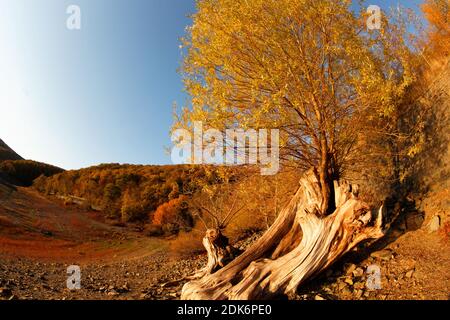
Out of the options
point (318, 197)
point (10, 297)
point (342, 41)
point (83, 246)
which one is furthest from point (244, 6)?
point (83, 246)

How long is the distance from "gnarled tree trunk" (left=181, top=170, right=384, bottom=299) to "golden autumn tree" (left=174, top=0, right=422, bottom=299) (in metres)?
0.03

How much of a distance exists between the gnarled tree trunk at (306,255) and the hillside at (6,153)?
75270mm

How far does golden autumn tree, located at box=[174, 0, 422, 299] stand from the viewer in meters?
8.62

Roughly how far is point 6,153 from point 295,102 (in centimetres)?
8225

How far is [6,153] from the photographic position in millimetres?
74000

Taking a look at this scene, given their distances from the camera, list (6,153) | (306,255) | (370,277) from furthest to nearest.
Result: 1. (6,153)
2. (306,255)
3. (370,277)

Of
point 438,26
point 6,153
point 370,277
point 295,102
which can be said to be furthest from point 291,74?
point 6,153

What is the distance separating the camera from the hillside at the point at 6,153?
71463mm

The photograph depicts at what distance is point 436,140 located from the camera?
427 inches

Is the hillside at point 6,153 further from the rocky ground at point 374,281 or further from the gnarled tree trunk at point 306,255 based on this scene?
the gnarled tree trunk at point 306,255

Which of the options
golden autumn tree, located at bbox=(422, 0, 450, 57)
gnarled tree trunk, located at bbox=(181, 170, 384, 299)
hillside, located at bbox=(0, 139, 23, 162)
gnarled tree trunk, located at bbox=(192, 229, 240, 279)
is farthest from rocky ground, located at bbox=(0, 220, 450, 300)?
hillside, located at bbox=(0, 139, 23, 162)

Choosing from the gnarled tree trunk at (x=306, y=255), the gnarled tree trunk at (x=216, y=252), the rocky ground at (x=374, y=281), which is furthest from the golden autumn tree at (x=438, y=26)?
the gnarled tree trunk at (x=216, y=252)

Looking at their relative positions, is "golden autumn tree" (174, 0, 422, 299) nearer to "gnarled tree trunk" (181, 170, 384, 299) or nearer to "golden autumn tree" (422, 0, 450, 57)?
"gnarled tree trunk" (181, 170, 384, 299)

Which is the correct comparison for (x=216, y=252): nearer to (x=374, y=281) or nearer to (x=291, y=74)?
(x=374, y=281)
